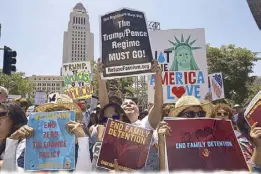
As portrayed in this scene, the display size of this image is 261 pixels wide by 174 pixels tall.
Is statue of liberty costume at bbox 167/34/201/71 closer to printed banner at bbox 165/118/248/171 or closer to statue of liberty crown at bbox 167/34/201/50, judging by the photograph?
statue of liberty crown at bbox 167/34/201/50

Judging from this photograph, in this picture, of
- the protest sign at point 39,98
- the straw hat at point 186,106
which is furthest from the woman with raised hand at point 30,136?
→ the protest sign at point 39,98

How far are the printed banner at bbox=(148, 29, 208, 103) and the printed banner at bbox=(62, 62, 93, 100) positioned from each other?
4.75m

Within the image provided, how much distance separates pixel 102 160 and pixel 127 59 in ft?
5.96

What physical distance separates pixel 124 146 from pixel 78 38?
6119 inches

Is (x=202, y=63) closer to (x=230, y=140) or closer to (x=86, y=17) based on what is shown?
(x=230, y=140)

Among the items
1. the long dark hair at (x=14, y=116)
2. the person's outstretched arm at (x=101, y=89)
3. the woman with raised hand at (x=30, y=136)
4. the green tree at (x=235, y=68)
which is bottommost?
the woman with raised hand at (x=30, y=136)

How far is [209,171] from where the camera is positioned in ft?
8.39

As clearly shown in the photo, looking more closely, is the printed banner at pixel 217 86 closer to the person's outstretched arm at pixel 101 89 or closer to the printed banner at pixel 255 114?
the person's outstretched arm at pixel 101 89

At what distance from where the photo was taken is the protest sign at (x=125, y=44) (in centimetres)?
427

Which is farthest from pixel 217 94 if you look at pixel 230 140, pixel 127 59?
pixel 230 140

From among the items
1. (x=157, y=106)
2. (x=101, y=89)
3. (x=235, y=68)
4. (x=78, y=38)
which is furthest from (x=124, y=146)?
(x=78, y=38)

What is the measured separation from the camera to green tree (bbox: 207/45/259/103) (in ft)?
117

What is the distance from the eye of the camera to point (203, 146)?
8.78 ft

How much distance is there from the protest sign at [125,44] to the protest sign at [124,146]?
4.72 feet
